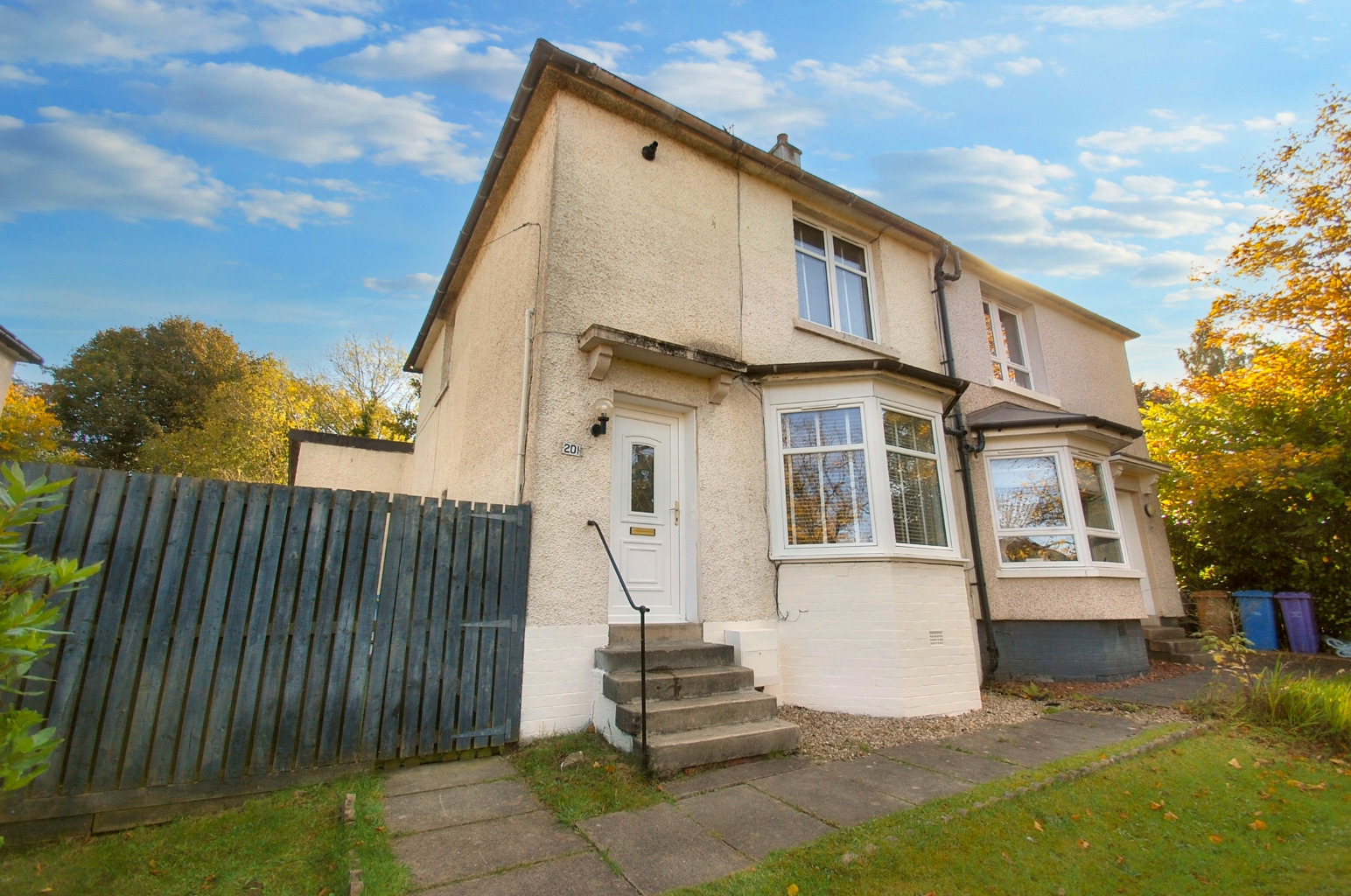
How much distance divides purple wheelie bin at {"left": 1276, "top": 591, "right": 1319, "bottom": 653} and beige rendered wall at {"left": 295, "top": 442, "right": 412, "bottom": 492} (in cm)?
1756

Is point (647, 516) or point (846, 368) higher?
point (846, 368)

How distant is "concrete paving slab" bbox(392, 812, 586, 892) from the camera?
102 inches

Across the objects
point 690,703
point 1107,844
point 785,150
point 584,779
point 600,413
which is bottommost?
point 1107,844

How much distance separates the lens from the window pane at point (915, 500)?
6129 millimetres

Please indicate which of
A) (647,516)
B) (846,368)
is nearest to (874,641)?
(647,516)

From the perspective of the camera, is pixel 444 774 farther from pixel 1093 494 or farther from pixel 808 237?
pixel 1093 494

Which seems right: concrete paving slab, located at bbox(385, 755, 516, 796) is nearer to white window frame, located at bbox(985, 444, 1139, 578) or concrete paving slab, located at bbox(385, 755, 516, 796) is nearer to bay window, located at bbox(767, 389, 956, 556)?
bay window, located at bbox(767, 389, 956, 556)

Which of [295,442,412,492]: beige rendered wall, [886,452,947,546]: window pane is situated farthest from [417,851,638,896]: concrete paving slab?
[295,442,412,492]: beige rendered wall

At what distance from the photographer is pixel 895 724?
5164mm

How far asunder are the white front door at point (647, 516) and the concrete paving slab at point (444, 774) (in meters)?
1.65

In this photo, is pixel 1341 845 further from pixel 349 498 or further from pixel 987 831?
pixel 349 498

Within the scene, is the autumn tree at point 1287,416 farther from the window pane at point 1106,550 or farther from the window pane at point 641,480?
the window pane at point 641,480

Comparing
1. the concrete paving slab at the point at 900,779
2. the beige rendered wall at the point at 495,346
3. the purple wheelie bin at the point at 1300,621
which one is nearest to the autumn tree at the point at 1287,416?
the purple wheelie bin at the point at 1300,621

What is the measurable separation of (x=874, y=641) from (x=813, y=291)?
4.80 m
